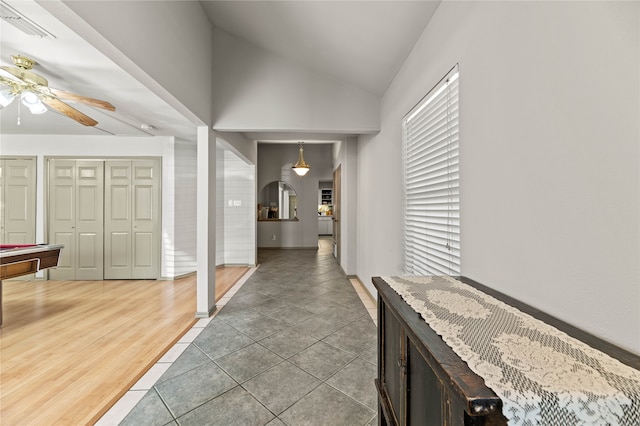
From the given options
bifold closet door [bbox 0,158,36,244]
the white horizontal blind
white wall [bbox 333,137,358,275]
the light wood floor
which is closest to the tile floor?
the light wood floor

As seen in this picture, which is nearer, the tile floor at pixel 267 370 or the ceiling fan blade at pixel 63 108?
the tile floor at pixel 267 370

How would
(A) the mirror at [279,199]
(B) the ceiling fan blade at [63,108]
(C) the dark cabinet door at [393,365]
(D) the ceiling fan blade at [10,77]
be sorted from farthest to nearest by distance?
(A) the mirror at [279,199] → (B) the ceiling fan blade at [63,108] → (D) the ceiling fan blade at [10,77] → (C) the dark cabinet door at [393,365]

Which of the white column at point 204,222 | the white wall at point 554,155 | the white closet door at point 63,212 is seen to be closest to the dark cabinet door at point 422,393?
the white wall at point 554,155

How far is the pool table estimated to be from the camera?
8.09ft

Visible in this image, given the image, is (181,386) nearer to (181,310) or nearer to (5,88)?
(181,310)

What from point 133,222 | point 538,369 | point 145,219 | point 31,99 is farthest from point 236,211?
point 538,369

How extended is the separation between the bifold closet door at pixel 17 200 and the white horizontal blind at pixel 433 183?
20.1ft

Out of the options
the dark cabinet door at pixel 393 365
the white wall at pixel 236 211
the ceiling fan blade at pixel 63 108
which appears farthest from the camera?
the white wall at pixel 236 211

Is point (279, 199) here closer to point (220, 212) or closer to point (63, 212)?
point (220, 212)

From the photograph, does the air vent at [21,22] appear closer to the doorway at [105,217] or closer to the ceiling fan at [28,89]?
the ceiling fan at [28,89]

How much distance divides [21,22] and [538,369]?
2.97m

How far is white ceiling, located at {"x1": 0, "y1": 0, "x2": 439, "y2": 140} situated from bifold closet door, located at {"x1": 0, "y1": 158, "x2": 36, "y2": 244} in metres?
1.40

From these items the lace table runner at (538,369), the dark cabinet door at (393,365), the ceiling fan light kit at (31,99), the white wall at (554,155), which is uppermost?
the ceiling fan light kit at (31,99)

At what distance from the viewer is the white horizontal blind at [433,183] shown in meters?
1.60
